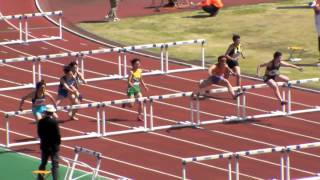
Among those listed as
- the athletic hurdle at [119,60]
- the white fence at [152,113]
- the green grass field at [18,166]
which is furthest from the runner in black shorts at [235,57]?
the green grass field at [18,166]

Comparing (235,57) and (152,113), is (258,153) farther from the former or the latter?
(235,57)

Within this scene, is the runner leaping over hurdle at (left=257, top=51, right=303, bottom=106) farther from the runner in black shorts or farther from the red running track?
the runner in black shorts

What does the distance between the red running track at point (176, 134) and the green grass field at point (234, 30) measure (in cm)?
378

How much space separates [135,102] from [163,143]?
9.09 ft

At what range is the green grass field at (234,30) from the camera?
47500 millimetres

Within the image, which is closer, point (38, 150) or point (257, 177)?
point (257, 177)

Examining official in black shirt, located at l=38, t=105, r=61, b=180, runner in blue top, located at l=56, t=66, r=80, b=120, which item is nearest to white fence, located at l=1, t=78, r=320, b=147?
runner in blue top, located at l=56, t=66, r=80, b=120

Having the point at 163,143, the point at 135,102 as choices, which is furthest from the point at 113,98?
the point at 163,143

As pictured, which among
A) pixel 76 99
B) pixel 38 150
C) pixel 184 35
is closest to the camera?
pixel 38 150

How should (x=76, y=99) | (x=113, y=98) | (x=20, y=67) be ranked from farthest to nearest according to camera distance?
(x=20, y=67) < (x=113, y=98) < (x=76, y=99)

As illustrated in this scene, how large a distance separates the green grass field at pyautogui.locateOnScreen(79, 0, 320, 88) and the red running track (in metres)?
3.78

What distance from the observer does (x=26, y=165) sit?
3444 cm

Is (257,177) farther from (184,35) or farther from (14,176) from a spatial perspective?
(184,35)

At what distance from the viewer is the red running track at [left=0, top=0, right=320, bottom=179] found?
113 ft
